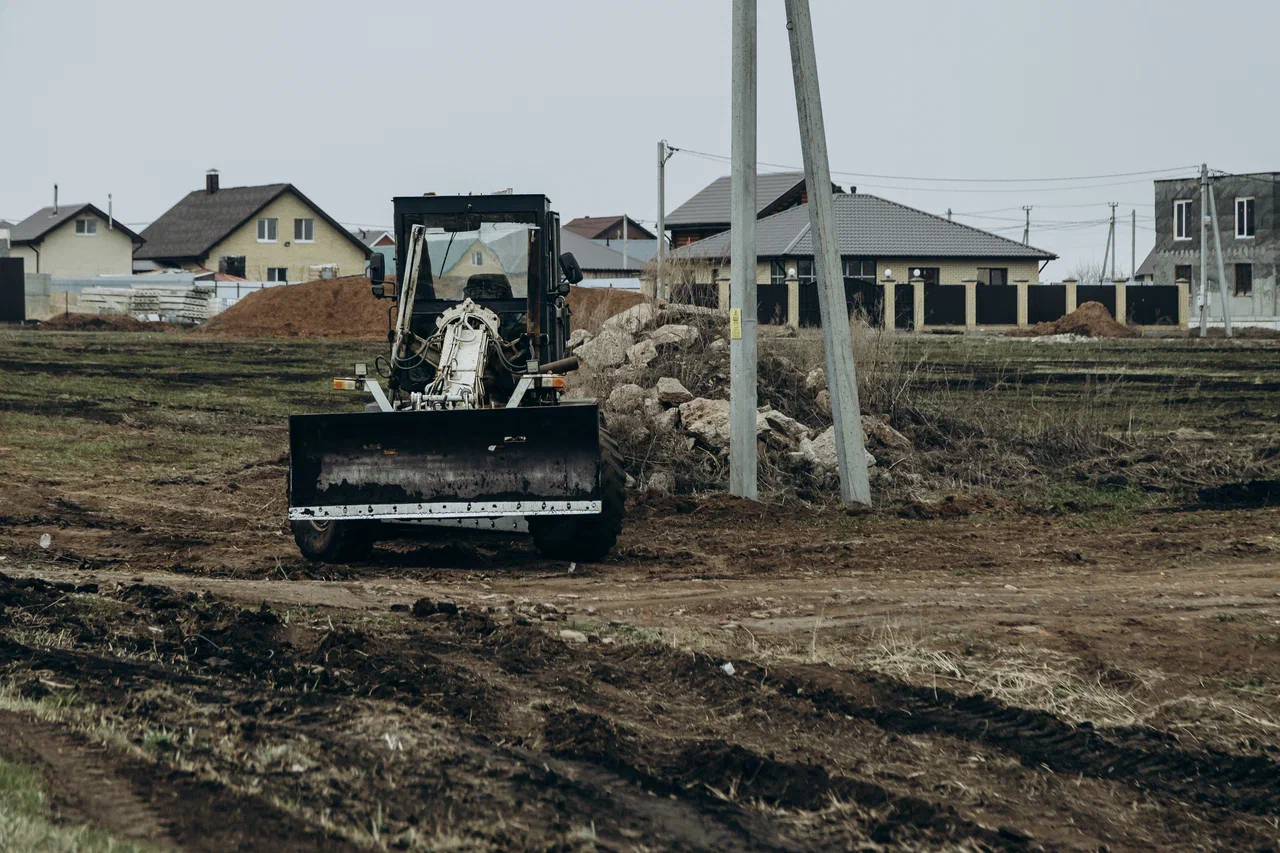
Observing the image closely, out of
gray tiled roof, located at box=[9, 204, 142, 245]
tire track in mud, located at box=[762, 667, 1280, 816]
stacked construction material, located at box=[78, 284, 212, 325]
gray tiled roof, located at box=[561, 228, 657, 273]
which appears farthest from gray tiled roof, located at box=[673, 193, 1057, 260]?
tire track in mud, located at box=[762, 667, 1280, 816]

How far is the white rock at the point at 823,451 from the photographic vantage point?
14320mm

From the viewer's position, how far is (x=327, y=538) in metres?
9.82

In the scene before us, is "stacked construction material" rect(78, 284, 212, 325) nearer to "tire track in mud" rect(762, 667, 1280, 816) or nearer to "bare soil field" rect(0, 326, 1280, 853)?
"bare soil field" rect(0, 326, 1280, 853)

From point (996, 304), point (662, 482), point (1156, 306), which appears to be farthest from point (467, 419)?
point (1156, 306)

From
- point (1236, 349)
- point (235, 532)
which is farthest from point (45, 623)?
point (1236, 349)

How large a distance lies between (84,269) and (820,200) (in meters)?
62.8

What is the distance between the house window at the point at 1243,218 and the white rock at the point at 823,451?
53.1m

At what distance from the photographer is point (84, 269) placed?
68.2 metres

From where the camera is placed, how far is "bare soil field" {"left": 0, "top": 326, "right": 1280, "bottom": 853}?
15.2 feet

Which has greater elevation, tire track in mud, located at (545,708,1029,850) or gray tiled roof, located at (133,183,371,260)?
gray tiled roof, located at (133,183,371,260)

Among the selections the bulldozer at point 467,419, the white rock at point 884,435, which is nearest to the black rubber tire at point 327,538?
the bulldozer at point 467,419

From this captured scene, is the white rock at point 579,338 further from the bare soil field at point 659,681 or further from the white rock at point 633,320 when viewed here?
the bare soil field at point 659,681

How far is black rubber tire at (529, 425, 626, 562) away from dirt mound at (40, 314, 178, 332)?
3903 centimetres

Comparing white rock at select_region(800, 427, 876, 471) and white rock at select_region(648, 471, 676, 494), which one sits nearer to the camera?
white rock at select_region(648, 471, 676, 494)
